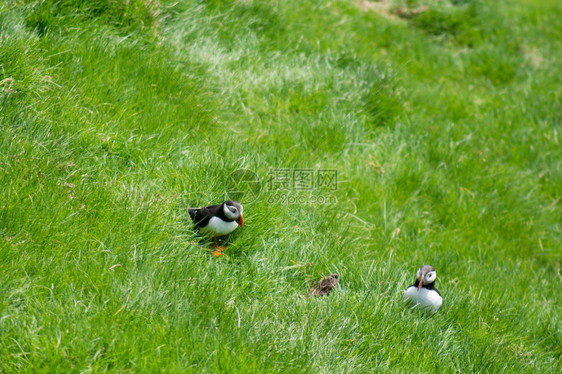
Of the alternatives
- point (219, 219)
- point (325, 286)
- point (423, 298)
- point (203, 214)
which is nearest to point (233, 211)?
point (219, 219)

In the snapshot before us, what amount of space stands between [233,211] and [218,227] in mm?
153

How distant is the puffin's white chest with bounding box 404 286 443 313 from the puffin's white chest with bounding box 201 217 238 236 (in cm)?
133

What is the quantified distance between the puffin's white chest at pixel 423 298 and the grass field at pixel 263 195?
8 centimetres

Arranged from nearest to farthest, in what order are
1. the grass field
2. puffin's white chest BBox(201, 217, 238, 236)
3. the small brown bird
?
the grass field
puffin's white chest BBox(201, 217, 238, 236)
the small brown bird

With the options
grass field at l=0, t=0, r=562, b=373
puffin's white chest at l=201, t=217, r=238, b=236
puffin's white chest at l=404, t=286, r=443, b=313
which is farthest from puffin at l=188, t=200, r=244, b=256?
puffin's white chest at l=404, t=286, r=443, b=313

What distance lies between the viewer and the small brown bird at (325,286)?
13.4 ft

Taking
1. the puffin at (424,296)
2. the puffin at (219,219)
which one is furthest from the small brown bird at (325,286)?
the puffin at (219,219)

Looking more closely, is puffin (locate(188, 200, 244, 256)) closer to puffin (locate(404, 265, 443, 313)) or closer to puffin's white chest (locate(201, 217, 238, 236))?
puffin's white chest (locate(201, 217, 238, 236))

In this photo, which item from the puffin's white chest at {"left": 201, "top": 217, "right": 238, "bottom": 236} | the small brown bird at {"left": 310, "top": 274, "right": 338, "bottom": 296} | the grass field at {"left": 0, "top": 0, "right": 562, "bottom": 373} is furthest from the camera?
the small brown bird at {"left": 310, "top": 274, "right": 338, "bottom": 296}

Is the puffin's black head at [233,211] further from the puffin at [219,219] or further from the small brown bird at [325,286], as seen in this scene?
the small brown bird at [325,286]

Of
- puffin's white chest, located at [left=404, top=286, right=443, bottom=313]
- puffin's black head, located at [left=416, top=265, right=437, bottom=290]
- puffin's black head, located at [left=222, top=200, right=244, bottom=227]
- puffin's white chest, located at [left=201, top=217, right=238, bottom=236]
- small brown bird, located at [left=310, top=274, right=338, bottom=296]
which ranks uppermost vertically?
puffin's black head, located at [left=222, top=200, right=244, bottom=227]

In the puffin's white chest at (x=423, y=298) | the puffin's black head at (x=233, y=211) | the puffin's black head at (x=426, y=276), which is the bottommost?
the puffin's white chest at (x=423, y=298)

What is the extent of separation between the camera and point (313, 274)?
423 centimetres

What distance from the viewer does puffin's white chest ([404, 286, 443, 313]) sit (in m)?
4.04
